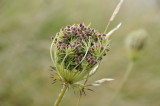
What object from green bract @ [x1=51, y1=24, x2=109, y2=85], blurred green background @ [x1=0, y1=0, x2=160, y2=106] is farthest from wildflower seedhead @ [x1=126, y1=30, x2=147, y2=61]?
green bract @ [x1=51, y1=24, x2=109, y2=85]

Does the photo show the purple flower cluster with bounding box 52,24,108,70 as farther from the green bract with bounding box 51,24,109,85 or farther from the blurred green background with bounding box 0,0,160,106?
the blurred green background with bounding box 0,0,160,106

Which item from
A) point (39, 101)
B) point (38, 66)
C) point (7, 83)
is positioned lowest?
point (39, 101)

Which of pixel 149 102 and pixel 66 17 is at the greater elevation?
pixel 66 17

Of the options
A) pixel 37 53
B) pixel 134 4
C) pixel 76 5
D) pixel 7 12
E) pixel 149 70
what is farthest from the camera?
pixel 134 4

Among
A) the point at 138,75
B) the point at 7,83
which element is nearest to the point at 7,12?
the point at 7,83

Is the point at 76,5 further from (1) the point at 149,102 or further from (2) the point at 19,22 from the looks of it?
(1) the point at 149,102

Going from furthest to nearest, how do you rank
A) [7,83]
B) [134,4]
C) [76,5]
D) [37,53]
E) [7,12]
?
[134,4]
[76,5]
[7,12]
[37,53]
[7,83]
